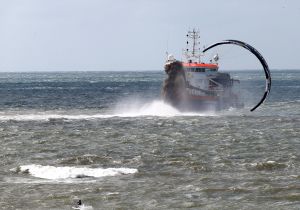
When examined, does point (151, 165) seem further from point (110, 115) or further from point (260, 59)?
point (260, 59)

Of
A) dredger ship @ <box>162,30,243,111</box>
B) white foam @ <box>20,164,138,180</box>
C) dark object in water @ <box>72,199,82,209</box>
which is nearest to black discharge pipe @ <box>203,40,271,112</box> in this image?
dredger ship @ <box>162,30,243,111</box>

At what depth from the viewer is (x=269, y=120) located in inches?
2221

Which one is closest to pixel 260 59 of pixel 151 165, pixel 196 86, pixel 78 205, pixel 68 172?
pixel 196 86

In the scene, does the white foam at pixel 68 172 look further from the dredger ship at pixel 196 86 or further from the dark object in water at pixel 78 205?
the dredger ship at pixel 196 86

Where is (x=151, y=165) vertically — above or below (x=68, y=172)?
above

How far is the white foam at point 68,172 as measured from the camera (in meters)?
29.7

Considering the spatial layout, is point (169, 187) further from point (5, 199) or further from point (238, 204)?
point (5, 199)

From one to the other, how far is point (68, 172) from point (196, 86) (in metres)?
40.2

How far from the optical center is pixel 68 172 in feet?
99.5

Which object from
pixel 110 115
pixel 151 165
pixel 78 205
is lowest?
pixel 110 115

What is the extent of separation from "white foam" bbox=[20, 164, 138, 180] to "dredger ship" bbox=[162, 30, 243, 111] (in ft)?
114

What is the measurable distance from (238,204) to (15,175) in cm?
1234

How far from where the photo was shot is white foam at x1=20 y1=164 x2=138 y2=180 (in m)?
29.7

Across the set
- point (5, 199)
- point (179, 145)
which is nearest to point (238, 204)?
point (5, 199)
